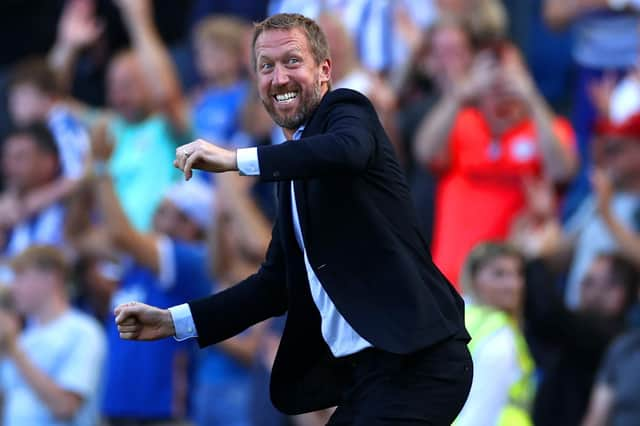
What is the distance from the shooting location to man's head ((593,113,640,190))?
9.03 meters

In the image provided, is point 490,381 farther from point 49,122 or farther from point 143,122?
point 49,122

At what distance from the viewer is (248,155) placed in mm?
4402

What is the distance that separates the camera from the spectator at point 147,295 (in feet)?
28.9

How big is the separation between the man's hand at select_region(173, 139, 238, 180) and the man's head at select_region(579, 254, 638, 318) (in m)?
4.69

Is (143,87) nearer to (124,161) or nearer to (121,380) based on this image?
(124,161)

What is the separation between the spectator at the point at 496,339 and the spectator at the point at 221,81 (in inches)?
115

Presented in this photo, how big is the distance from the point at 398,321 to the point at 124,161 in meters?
6.04

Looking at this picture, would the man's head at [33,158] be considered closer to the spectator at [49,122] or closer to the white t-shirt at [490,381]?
the spectator at [49,122]

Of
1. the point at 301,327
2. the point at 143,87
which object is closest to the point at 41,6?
the point at 143,87

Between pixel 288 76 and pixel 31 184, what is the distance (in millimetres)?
5772

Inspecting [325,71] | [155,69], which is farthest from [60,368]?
[325,71]

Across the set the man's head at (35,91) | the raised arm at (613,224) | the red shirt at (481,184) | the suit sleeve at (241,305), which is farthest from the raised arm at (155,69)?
the suit sleeve at (241,305)

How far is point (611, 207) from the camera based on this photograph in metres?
8.83

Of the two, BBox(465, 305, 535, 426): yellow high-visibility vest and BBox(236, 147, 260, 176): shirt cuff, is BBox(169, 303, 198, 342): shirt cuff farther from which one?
BBox(465, 305, 535, 426): yellow high-visibility vest
